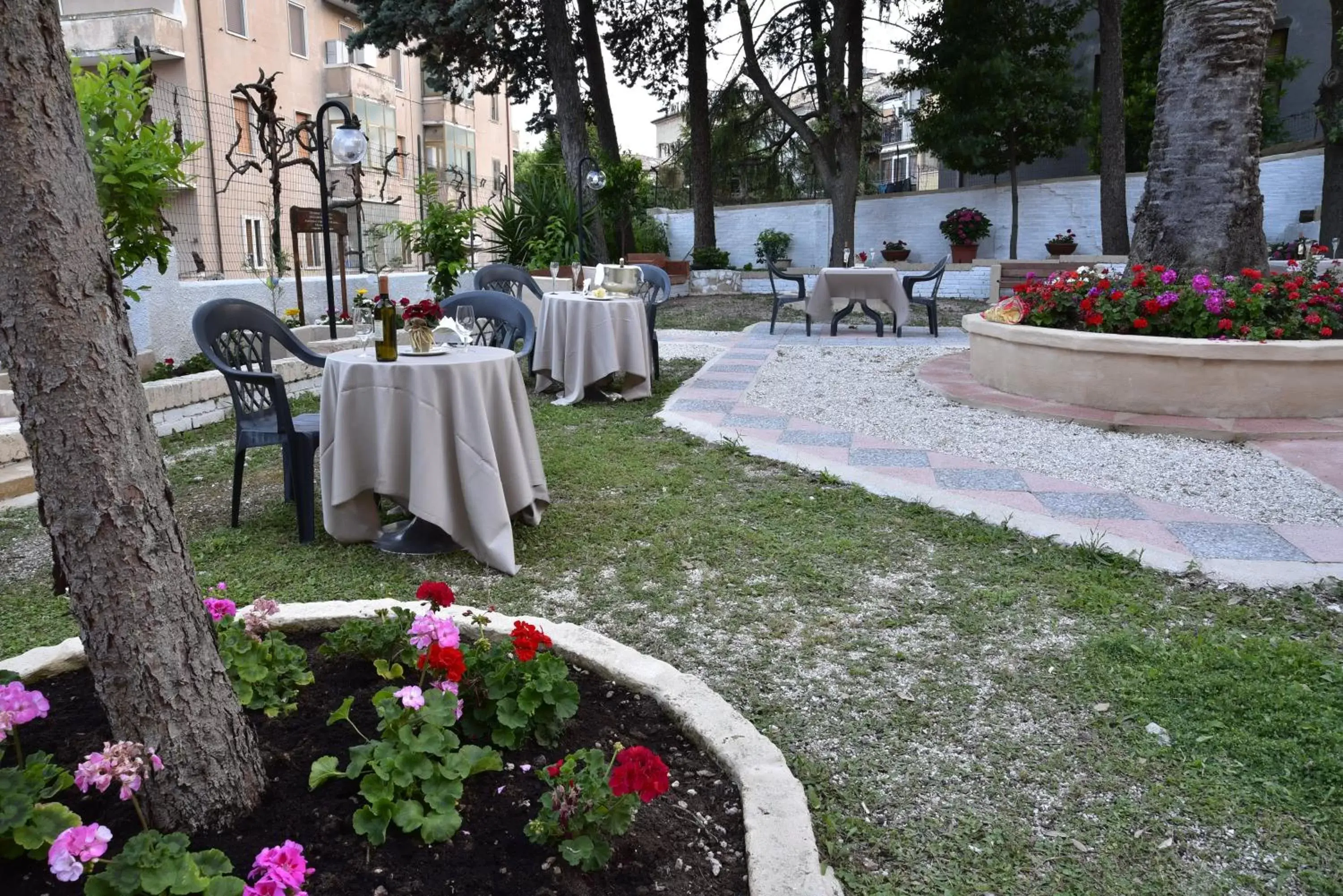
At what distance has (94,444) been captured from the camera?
48.4 inches

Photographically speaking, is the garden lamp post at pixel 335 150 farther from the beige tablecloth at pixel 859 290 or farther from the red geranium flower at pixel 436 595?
the red geranium flower at pixel 436 595

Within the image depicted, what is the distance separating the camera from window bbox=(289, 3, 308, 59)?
22078mm

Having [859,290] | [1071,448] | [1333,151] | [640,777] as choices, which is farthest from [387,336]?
[1333,151]

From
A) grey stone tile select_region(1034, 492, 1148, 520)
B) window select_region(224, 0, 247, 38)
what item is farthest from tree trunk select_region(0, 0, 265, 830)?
window select_region(224, 0, 247, 38)

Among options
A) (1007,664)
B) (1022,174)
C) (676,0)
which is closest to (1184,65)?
(1007,664)

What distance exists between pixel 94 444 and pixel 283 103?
78.1 ft

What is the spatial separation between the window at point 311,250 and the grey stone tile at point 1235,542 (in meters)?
10.6

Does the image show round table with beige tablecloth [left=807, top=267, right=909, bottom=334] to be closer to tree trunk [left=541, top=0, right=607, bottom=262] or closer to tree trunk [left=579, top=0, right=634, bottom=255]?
tree trunk [left=541, top=0, right=607, bottom=262]

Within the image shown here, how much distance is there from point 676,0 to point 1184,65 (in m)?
11.7

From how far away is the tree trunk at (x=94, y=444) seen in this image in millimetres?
1165

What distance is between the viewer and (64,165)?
3.92 feet

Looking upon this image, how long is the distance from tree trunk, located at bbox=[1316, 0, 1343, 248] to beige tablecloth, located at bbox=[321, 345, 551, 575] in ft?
41.6

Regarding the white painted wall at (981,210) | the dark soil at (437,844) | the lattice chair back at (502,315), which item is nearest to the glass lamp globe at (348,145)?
the lattice chair back at (502,315)

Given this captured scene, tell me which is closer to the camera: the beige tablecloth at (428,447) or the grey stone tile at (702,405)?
the beige tablecloth at (428,447)
